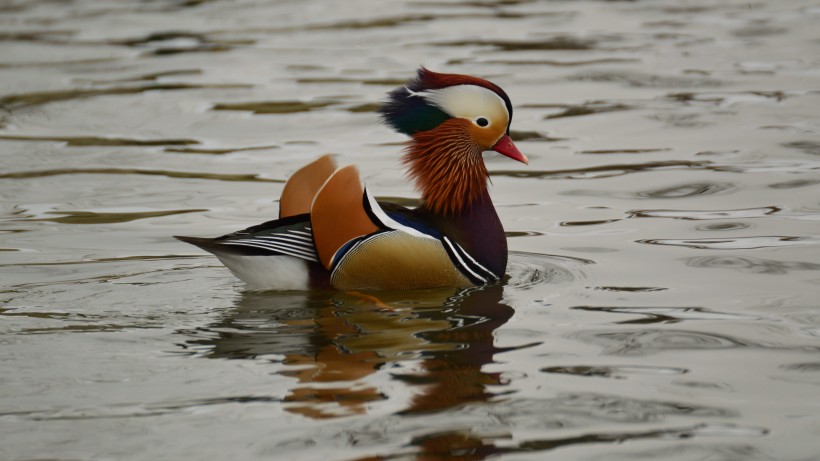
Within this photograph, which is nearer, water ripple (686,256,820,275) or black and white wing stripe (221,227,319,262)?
black and white wing stripe (221,227,319,262)

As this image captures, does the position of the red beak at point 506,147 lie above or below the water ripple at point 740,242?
above

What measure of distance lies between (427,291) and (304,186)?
82cm

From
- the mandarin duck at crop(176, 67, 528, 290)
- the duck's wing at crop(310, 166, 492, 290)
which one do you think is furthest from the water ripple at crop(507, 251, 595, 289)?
the duck's wing at crop(310, 166, 492, 290)

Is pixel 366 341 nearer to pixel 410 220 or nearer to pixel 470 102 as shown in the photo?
pixel 410 220

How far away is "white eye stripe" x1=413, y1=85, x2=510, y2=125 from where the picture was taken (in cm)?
664

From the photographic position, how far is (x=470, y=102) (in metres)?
6.71

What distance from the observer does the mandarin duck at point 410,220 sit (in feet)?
20.8

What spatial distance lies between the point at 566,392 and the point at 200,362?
1.45 meters

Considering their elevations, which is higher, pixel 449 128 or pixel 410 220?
pixel 449 128

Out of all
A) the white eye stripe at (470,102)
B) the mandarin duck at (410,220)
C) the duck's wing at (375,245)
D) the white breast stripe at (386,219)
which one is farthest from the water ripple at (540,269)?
the white eye stripe at (470,102)

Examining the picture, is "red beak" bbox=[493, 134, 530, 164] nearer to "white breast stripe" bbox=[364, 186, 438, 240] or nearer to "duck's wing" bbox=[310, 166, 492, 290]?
"duck's wing" bbox=[310, 166, 492, 290]

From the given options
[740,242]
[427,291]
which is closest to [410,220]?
[427,291]

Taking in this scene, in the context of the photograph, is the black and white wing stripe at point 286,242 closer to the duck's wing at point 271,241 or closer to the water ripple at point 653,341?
the duck's wing at point 271,241

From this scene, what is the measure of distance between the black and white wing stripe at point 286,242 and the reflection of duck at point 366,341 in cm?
23
